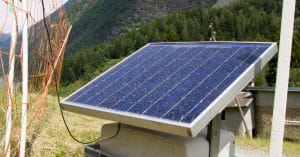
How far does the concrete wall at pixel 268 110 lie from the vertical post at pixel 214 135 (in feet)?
45.6

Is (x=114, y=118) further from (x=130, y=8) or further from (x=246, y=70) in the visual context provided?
(x=130, y=8)

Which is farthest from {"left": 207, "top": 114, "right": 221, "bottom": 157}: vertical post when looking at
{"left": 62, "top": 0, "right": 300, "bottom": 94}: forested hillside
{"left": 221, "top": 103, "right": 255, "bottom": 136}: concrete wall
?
{"left": 62, "top": 0, "right": 300, "bottom": 94}: forested hillside

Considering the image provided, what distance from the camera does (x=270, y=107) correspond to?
1859 centimetres

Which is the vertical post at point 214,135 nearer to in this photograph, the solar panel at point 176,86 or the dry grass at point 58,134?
the solar panel at point 176,86

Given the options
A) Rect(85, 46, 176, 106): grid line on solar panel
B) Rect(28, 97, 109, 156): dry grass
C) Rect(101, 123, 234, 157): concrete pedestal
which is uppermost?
Rect(85, 46, 176, 106): grid line on solar panel

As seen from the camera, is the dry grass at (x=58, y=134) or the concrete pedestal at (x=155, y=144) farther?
the dry grass at (x=58, y=134)

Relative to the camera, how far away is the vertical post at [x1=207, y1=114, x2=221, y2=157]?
11.7 ft

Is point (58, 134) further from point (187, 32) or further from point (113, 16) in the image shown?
point (113, 16)

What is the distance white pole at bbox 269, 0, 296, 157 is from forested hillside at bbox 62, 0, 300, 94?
233 feet

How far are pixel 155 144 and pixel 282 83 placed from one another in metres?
1.38

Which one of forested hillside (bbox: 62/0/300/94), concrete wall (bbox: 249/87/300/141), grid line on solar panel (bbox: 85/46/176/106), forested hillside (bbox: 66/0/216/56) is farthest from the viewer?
forested hillside (bbox: 66/0/216/56)

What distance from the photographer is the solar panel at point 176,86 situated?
117 inches

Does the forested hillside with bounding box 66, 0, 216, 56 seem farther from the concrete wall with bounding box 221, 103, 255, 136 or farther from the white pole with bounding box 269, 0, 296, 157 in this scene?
the white pole with bounding box 269, 0, 296, 157

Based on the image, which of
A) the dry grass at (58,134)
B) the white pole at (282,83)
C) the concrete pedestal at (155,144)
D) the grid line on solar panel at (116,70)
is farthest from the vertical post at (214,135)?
the dry grass at (58,134)
